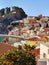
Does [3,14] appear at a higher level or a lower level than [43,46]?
higher

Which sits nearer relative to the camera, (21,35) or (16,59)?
(16,59)

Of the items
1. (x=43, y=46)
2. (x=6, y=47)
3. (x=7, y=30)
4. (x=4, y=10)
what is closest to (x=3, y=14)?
(x=4, y=10)

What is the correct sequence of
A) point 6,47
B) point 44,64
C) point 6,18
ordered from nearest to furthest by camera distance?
point 44,64 < point 6,47 < point 6,18

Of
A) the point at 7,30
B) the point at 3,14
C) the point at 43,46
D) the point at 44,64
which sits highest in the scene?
the point at 3,14

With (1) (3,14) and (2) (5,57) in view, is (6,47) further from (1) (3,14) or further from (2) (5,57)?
(1) (3,14)

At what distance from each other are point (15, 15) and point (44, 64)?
315 feet

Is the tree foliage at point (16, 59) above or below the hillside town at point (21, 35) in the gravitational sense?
below

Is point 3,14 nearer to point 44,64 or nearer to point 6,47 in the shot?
point 6,47

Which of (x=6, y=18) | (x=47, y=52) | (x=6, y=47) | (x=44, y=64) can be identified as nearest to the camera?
(x=44, y=64)

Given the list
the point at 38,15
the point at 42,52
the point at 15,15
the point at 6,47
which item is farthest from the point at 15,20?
the point at 42,52

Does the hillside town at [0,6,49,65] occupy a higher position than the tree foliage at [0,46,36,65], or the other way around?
the hillside town at [0,6,49,65]

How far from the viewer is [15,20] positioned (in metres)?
116

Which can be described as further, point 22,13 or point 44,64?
point 22,13

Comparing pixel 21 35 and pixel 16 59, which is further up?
pixel 21 35
